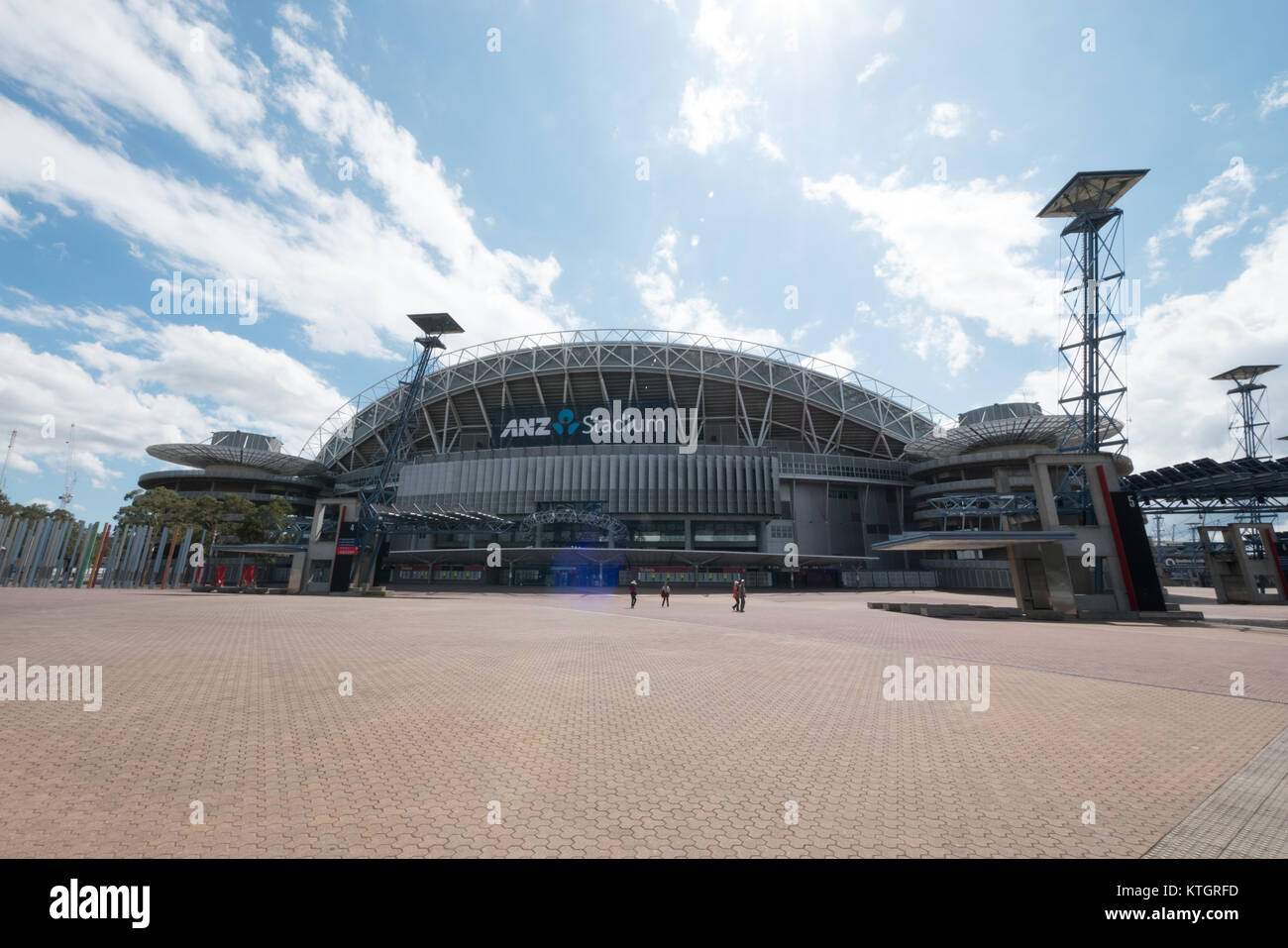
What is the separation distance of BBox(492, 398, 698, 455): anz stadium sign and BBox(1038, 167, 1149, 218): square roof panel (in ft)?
143

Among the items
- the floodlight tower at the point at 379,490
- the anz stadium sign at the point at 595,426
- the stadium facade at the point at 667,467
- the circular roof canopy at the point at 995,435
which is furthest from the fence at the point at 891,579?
the floodlight tower at the point at 379,490

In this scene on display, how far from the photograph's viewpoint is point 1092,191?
4181 cm

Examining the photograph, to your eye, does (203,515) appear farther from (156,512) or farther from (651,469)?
(651,469)

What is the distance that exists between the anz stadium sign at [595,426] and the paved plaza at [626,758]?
208 feet

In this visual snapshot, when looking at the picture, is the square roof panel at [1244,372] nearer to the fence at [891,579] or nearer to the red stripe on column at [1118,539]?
the fence at [891,579]

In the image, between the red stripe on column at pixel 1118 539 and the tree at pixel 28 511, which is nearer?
the red stripe on column at pixel 1118 539

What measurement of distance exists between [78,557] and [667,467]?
2527 inches

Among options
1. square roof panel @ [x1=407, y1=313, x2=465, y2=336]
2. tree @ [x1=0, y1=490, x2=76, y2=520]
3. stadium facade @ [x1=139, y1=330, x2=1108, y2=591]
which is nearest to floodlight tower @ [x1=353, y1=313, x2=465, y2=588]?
square roof panel @ [x1=407, y1=313, x2=465, y2=336]

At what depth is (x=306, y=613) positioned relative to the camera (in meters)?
25.3

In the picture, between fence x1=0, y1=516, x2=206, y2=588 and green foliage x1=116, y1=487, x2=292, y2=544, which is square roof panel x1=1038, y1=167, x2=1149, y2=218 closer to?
green foliage x1=116, y1=487, x2=292, y2=544

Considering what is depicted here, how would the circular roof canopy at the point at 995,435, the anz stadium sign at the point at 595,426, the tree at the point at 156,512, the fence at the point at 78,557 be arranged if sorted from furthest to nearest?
the anz stadium sign at the point at 595,426
the circular roof canopy at the point at 995,435
the tree at the point at 156,512
the fence at the point at 78,557

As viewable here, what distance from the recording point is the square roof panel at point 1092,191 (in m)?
40.3

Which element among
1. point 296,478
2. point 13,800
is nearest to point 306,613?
point 13,800
